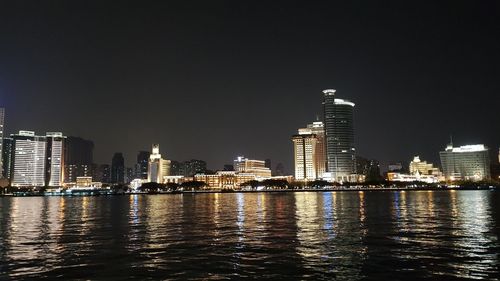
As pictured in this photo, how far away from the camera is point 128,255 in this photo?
114 feet

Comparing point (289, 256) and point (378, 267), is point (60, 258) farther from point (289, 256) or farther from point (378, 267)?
point (378, 267)

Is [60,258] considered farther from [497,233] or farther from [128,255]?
[497,233]

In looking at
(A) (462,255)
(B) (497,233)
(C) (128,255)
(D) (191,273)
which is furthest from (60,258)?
(B) (497,233)

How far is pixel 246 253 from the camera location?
115 feet

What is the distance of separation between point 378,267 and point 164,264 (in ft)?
48.3

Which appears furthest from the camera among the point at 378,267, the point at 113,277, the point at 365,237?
the point at 365,237

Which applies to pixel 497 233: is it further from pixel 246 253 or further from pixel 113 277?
pixel 113 277

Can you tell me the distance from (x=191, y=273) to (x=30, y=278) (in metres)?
9.92

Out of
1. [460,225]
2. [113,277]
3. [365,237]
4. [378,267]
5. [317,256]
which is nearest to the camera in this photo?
[113,277]

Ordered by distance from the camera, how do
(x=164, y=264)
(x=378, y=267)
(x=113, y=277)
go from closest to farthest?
(x=113, y=277), (x=378, y=267), (x=164, y=264)

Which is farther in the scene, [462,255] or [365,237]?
[365,237]

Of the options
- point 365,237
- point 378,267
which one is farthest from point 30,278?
point 365,237

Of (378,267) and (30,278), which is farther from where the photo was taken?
(378,267)

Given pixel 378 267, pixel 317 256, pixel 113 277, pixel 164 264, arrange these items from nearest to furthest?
1. pixel 113 277
2. pixel 378 267
3. pixel 164 264
4. pixel 317 256
